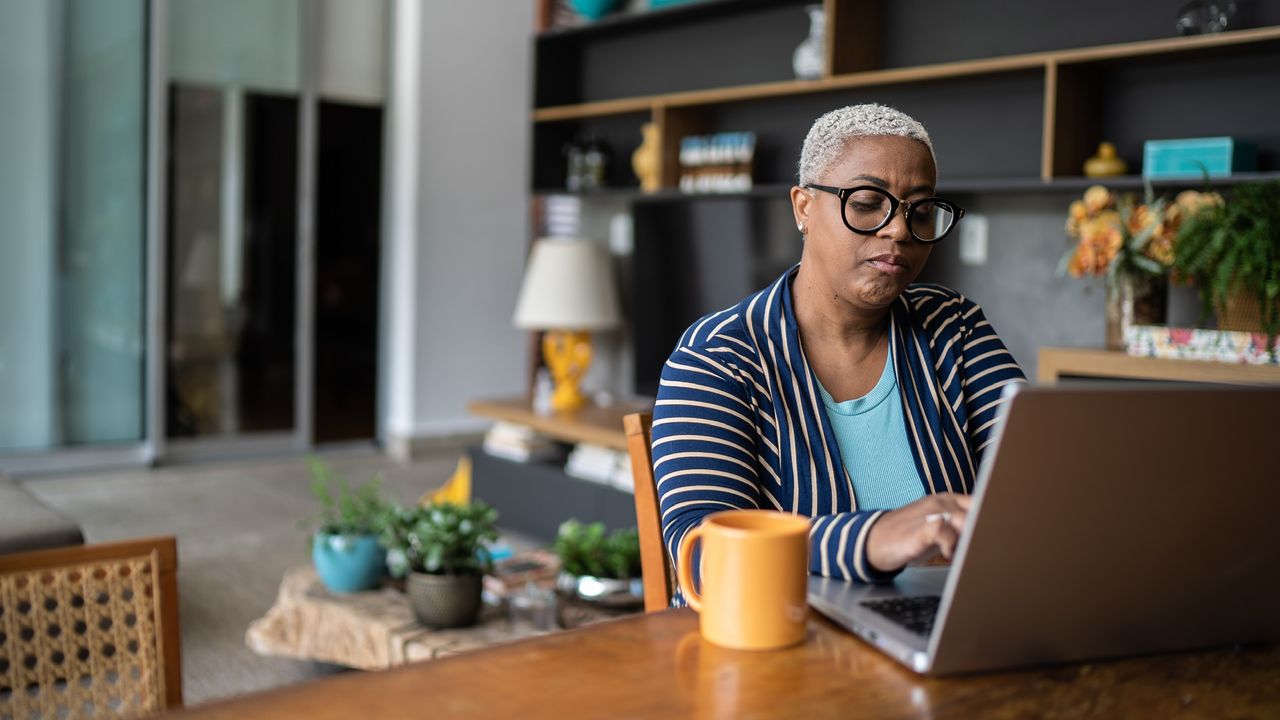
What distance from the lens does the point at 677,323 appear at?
4.46 meters

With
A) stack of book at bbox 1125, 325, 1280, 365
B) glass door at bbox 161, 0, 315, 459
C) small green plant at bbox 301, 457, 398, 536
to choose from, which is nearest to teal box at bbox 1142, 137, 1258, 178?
stack of book at bbox 1125, 325, 1280, 365

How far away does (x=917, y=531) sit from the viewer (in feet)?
3.14

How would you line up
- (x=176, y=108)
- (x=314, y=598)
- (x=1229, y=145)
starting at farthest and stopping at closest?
(x=176, y=108) → (x=1229, y=145) → (x=314, y=598)

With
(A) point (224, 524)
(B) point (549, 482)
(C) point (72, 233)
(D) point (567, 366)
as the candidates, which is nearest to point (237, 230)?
(C) point (72, 233)

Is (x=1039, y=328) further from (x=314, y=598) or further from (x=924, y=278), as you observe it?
(x=314, y=598)

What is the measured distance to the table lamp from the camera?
4660 millimetres

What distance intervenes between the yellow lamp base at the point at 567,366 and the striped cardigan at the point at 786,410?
315cm

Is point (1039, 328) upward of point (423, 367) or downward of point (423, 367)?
upward

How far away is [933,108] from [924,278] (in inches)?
21.2

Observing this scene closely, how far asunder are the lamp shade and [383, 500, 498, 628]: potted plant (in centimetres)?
210

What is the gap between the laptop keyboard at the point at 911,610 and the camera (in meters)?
0.89

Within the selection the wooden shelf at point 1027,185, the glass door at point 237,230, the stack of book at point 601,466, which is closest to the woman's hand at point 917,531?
the wooden shelf at point 1027,185

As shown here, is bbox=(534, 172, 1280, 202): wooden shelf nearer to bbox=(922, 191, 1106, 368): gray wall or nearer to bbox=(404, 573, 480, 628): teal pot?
bbox=(922, 191, 1106, 368): gray wall

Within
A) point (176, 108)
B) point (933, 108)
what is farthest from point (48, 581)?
point (176, 108)
